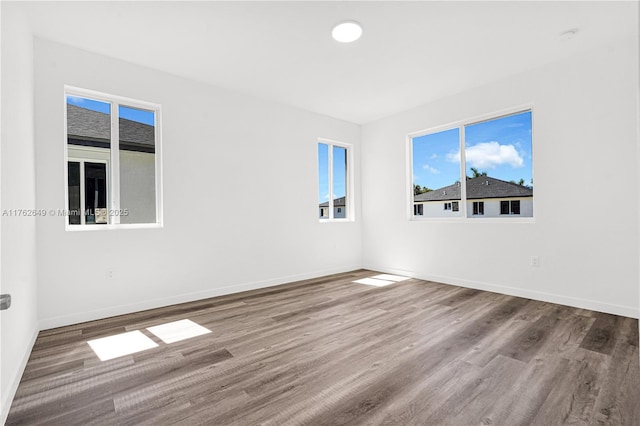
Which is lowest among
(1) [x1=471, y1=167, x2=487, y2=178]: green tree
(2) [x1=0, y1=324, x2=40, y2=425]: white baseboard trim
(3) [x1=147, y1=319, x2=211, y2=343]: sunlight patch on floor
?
(3) [x1=147, y1=319, x2=211, y2=343]: sunlight patch on floor

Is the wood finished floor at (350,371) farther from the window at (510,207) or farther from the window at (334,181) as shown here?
the window at (334,181)

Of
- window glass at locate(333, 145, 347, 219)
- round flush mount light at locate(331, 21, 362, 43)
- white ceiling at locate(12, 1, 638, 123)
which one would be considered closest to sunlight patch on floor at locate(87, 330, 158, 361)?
white ceiling at locate(12, 1, 638, 123)

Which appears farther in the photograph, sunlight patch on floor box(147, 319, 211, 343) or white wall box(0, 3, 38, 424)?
sunlight patch on floor box(147, 319, 211, 343)

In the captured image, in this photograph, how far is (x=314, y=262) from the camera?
5.17 metres

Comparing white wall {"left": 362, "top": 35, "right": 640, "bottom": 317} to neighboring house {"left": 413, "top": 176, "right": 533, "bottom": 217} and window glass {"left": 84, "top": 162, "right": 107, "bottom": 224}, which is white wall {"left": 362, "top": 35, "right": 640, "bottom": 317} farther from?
window glass {"left": 84, "top": 162, "right": 107, "bottom": 224}

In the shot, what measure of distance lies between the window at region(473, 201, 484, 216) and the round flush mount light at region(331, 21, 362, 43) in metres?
2.82

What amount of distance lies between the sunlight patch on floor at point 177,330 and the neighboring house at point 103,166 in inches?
51.8

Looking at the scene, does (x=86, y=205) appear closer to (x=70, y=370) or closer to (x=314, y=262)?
(x=70, y=370)

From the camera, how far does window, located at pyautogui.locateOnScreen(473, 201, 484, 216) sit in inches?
169

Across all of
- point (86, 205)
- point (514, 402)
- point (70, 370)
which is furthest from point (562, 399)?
point (86, 205)

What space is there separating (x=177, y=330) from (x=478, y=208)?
4.05 m

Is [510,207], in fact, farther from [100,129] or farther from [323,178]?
[100,129]

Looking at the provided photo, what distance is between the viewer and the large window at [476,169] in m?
3.95

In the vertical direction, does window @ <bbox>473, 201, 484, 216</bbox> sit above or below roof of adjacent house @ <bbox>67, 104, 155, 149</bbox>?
below
